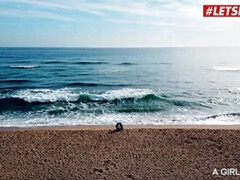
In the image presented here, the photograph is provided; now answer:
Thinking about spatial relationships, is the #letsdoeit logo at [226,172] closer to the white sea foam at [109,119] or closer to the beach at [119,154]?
the beach at [119,154]

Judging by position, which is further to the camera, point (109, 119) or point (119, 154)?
point (109, 119)

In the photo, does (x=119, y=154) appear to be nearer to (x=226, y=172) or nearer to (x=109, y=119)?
(x=226, y=172)

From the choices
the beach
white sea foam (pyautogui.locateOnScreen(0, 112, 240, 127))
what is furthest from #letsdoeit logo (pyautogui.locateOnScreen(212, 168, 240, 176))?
white sea foam (pyautogui.locateOnScreen(0, 112, 240, 127))

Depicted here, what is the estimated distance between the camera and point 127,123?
1266 centimetres

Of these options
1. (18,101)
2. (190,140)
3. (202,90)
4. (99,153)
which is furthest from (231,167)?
(202,90)

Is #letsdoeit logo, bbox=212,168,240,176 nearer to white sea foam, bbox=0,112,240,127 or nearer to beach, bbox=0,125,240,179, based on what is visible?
beach, bbox=0,125,240,179

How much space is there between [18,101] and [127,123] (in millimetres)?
8496

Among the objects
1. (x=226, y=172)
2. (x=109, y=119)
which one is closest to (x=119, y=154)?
(x=226, y=172)

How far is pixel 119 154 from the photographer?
25.8 ft

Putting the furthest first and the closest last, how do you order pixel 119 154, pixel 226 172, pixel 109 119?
pixel 109 119 → pixel 119 154 → pixel 226 172

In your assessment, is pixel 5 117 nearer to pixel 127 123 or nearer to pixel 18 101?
pixel 18 101

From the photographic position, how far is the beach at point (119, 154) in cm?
672

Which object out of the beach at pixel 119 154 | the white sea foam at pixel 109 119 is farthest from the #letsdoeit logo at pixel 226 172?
the white sea foam at pixel 109 119

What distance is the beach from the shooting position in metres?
6.72
